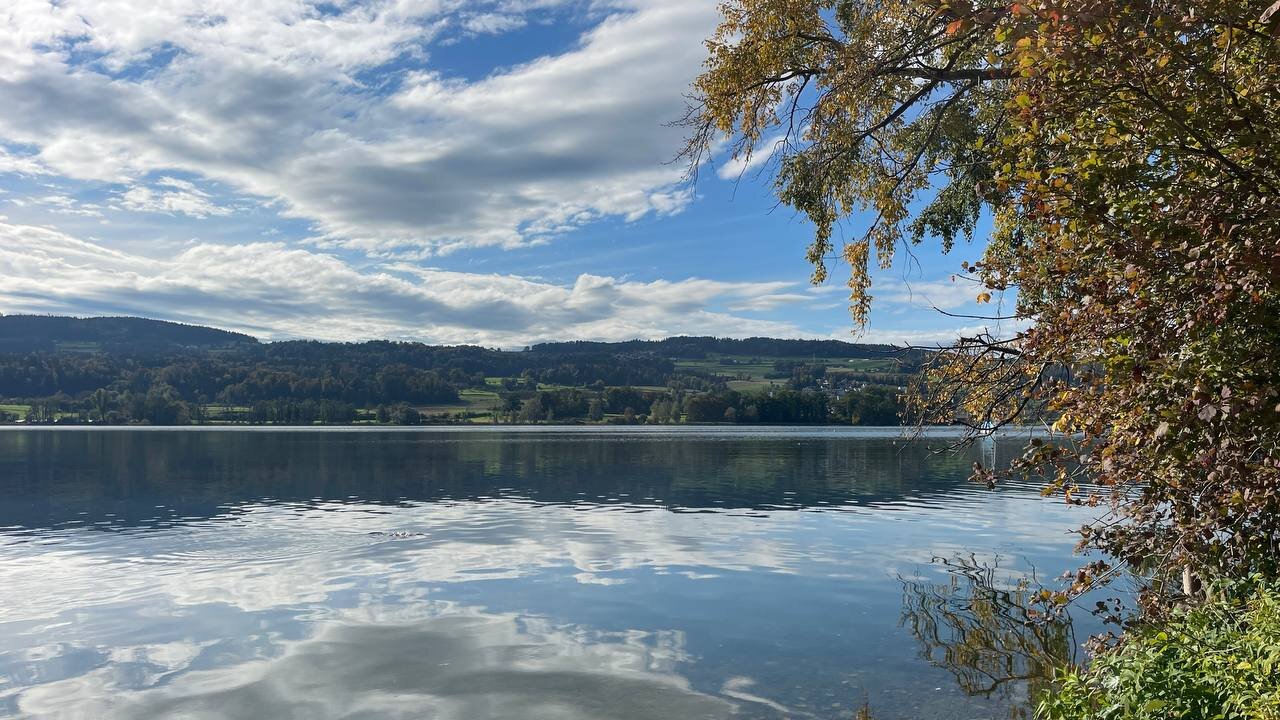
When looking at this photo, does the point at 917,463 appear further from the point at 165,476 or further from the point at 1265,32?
the point at 1265,32

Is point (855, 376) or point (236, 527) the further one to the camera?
point (855, 376)

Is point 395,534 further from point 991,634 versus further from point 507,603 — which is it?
point 991,634

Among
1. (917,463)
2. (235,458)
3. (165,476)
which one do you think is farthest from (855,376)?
(165,476)

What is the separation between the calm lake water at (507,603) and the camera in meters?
13.1

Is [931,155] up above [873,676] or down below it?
above

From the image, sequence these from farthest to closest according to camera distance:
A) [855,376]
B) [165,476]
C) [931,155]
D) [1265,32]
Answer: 1. [855,376]
2. [165,476]
3. [931,155]
4. [1265,32]

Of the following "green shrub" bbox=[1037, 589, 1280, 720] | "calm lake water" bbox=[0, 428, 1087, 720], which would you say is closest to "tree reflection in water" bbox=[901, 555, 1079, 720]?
"calm lake water" bbox=[0, 428, 1087, 720]

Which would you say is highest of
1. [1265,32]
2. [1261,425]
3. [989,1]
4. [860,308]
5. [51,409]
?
[989,1]

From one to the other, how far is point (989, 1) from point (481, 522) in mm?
26057

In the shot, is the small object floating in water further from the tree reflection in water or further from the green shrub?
the green shrub

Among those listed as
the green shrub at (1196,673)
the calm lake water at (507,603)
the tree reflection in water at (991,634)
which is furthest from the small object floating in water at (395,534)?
the green shrub at (1196,673)

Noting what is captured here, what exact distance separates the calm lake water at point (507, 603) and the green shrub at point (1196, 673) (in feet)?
9.77

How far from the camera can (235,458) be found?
74.4 m

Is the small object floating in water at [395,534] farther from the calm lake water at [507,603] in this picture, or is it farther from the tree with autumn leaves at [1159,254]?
the tree with autumn leaves at [1159,254]
